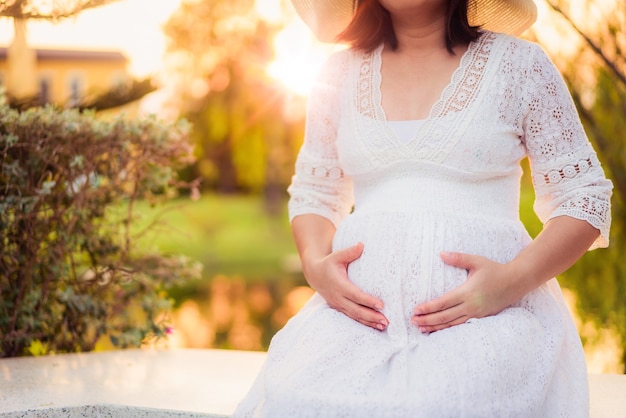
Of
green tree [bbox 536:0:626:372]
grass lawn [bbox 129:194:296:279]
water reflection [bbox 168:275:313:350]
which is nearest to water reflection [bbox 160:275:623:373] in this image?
water reflection [bbox 168:275:313:350]

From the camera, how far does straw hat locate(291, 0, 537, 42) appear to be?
91.6 inches

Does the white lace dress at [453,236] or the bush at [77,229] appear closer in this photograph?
the white lace dress at [453,236]

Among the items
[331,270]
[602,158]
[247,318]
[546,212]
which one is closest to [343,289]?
[331,270]

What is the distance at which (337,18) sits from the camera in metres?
2.48

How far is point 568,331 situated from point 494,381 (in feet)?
1.54

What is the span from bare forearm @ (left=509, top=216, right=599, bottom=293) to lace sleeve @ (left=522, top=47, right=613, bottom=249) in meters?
0.03

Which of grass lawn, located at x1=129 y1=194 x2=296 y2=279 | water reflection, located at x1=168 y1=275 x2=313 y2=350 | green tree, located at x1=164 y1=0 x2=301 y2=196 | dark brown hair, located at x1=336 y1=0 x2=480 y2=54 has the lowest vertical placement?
grass lawn, located at x1=129 y1=194 x2=296 y2=279

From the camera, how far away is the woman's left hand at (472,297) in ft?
5.92

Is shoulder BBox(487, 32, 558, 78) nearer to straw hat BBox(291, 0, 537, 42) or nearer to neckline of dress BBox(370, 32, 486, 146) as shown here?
neckline of dress BBox(370, 32, 486, 146)

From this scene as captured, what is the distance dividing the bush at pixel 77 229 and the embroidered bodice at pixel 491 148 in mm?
1688

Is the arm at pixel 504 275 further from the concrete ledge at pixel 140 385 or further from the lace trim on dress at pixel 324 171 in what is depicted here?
the concrete ledge at pixel 140 385

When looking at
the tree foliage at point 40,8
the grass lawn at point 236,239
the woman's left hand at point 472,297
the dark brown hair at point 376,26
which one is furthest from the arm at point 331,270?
the grass lawn at point 236,239

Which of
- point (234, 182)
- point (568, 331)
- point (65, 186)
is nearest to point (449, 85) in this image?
point (568, 331)

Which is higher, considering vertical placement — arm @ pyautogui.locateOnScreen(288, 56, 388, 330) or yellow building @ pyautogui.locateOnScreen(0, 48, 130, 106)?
arm @ pyautogui.locateOnScreen(288, 56, 388, 330)
